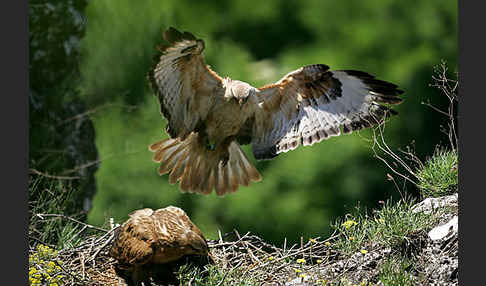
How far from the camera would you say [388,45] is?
15.3 ft

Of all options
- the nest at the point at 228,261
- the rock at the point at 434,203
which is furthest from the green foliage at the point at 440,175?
the nest at the point at 228,261

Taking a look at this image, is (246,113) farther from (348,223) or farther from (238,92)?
(348,223)

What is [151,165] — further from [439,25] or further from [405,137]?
[439,25]

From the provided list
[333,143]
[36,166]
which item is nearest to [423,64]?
[333,143]

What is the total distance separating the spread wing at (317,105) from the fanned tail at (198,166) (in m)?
0.25

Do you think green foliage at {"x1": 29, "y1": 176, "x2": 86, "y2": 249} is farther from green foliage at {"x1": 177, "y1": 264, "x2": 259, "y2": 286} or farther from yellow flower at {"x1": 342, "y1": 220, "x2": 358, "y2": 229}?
yellow flower at {"x1": 342, "y1": 220, "x2": 358, "y2": 229}

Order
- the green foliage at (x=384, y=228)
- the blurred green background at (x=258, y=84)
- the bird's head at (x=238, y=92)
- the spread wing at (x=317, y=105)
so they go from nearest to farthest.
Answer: the green foliage at (x=384, y=228) → the bird's head at (x=238, y=92) → the spread wing at (x=317, y=105) → the blurred green background at (x=258, y=84)

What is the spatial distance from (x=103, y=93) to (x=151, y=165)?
67cm

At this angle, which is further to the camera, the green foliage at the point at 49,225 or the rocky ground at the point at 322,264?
the green foliage at the point at 49,225

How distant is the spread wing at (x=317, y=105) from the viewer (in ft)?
12.0

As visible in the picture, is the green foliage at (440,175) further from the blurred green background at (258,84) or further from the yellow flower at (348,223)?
the blurred green background at (258,84)

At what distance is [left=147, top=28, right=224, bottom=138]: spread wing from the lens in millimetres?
3184

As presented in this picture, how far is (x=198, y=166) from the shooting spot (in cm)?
389

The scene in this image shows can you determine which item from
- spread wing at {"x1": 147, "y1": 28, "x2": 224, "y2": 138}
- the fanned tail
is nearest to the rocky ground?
the fanned tail
